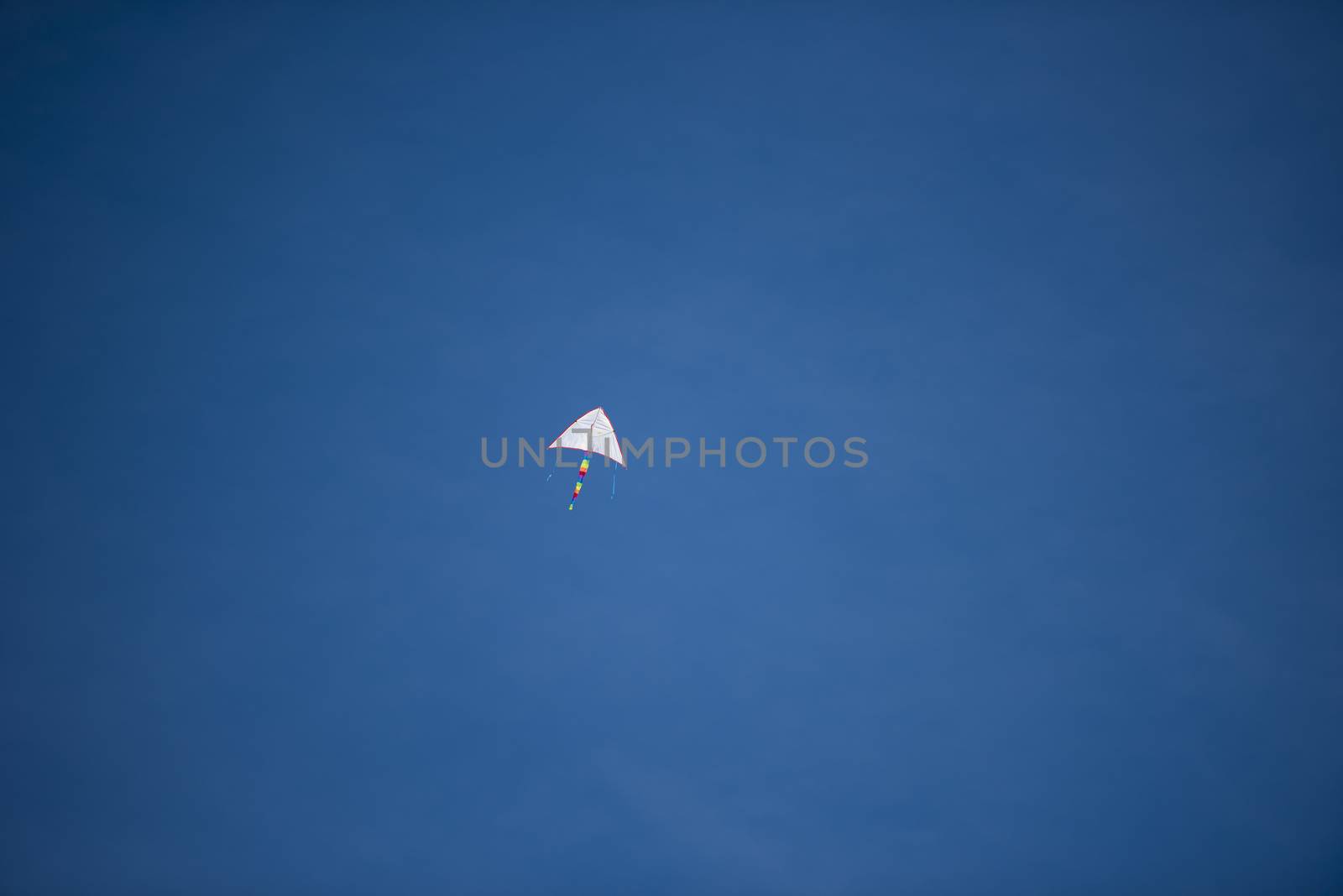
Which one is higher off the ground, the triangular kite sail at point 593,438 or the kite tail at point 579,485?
the triangular kite sail at point 593,438

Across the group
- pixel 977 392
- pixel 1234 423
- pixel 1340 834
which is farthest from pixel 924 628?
pixel 1340 834

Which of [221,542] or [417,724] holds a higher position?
[221,542]

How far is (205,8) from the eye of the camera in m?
2.21

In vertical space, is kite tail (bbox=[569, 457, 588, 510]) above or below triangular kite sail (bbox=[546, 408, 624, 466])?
below

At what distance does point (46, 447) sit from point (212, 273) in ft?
1.99

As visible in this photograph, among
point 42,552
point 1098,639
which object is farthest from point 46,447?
point 1098,639

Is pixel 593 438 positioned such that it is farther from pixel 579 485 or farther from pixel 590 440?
pixel 579 485

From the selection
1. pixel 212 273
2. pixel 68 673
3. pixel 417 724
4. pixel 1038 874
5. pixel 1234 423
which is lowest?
pixel 1038 874

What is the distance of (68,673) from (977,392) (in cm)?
241

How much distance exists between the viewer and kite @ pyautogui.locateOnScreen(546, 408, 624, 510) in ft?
7.20

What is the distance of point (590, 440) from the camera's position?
7.19ft

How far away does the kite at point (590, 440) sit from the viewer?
2.19 m

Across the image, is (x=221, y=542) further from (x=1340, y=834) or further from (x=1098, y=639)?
(x=1340, y=834)

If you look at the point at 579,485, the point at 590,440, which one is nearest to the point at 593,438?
the point at 590,440
